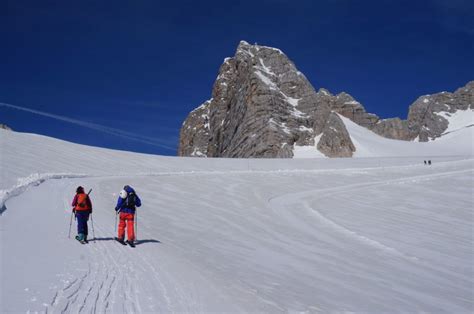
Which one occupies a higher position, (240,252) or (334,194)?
(334,194)

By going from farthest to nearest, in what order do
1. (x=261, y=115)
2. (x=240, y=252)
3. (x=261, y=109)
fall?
(x=261, y=109), (x=261, y=115), (x=240, y=252)

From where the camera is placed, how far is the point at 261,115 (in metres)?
96.9

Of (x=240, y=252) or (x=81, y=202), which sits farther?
→ (x=240, y=252)

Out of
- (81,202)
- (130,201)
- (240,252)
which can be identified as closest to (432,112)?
(240,252)

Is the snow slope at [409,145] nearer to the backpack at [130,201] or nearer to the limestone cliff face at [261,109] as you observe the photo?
the limestone cliff face at [261,109]

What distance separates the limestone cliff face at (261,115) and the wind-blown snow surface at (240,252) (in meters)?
67.6

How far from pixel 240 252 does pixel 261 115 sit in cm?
8700

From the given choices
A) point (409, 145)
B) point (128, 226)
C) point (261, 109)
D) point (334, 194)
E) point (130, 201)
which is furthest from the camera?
point (409, 145)

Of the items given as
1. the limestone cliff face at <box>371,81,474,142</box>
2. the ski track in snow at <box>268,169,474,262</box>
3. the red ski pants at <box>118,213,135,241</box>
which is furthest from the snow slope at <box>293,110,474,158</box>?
the red ski pants at <box>118,213,135,241</box>

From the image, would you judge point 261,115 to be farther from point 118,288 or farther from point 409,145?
point 118,288

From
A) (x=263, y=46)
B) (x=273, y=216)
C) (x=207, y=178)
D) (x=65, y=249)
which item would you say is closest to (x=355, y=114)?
(x=263, y=46)

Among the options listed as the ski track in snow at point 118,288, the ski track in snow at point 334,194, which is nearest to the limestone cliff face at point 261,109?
the ski track in snow at point 334,194

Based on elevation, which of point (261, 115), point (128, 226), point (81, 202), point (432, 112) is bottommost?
point (128, 226)

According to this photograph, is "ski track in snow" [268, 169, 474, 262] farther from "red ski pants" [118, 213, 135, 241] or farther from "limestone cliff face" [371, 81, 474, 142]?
"limestone cliff face" [371, 81, 474, 142]
